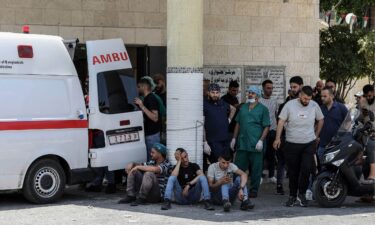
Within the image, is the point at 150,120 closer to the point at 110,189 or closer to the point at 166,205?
the point at 110,189

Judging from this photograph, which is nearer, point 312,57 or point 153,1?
point 153,1

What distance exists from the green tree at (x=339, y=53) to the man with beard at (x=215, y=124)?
13.4 meters

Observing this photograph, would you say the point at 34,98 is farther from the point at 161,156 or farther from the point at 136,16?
the point at 136,16

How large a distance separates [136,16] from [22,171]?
5.51 meters

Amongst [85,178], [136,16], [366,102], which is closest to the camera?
[85,178]

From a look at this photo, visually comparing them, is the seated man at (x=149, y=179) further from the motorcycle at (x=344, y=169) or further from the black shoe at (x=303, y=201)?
the motorcycle at (x=344, y=169)

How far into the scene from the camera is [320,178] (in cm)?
1082

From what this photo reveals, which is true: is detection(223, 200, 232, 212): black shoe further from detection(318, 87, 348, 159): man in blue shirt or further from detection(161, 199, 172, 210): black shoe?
detection(318, 87, 348, 159): man in blue shirt

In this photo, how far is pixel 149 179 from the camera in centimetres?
1092

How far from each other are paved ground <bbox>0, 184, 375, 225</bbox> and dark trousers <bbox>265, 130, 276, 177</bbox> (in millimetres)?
1745

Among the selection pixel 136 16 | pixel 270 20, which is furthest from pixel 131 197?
pixel 270 20

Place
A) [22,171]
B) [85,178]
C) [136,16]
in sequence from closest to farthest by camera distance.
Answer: [22,171]
[85,178]
[136,16]

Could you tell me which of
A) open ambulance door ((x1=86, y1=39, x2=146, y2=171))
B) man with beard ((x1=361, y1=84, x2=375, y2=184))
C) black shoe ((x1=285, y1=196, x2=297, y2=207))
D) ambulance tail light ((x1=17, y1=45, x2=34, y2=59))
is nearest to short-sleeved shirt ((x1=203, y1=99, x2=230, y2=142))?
open ambulance door ((x1=86, y1=39, x2=146, y2=171))

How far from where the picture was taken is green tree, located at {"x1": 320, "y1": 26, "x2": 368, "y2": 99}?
24875mm
